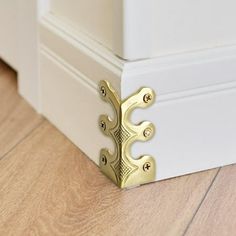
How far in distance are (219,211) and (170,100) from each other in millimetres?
160

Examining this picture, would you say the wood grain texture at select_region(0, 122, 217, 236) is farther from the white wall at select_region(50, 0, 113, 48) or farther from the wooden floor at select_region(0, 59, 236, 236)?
the white wall at select_region(50, 0, 113, 48)

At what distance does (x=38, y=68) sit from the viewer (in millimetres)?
1099

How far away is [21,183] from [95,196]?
4.3 inches

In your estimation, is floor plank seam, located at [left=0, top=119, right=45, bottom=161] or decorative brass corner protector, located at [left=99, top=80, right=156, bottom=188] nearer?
decorative brass corner protector, located at [left=99, top=80, right=156, bottom=188]

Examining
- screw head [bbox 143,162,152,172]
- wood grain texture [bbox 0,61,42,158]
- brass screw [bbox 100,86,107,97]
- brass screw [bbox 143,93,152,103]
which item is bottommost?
wood grain texture [bbox 0,61,42,158]

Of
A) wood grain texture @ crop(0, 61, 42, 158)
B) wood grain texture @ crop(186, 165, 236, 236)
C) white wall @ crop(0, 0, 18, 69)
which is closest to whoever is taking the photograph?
wood grain texture @ crop(186, 165, 236, 236)

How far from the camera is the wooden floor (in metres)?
0.80

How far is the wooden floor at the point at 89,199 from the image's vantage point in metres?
0.80

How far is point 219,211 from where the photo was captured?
83 centimetres

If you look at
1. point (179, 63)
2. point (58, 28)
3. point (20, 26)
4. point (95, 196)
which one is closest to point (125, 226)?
point (95, 196)

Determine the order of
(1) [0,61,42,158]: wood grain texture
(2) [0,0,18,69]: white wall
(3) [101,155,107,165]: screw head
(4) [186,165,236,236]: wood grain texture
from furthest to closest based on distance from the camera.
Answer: (2) [0,0,18,69]: white wall, (1) [0,61,42,158]: wood grain texture, (3) [101,155,107,165]: screw head, (4) [186,165,236,236]: wood grain texture

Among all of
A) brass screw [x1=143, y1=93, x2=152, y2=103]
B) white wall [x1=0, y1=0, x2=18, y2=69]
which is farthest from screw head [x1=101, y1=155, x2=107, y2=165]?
white wall [x1=0, y1=0, x2=18, y2=69]

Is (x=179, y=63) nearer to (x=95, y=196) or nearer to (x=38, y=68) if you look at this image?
(x=95, y=196)

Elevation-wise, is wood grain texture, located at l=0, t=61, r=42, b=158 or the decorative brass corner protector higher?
the decorative brass corner protector
